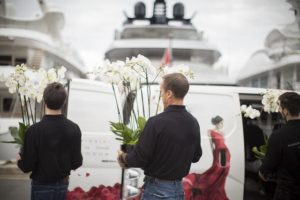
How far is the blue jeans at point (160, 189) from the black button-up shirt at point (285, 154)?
0.85 m

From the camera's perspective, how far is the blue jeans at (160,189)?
2.26 m

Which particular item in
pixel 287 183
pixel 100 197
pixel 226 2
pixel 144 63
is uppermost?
pixel 226 2

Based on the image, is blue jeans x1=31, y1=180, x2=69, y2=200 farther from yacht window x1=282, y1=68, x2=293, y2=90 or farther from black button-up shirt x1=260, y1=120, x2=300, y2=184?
yacht window x1=282, y1=68, x2=293, y2=90

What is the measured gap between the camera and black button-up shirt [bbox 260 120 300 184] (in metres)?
2.68

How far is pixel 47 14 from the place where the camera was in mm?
15016

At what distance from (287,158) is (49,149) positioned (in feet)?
5.71

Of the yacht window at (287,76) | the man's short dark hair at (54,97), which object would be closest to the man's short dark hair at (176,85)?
the man's short dark hair at (54,97)

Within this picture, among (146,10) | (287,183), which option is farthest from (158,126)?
(146,10)

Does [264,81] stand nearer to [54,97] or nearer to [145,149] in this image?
[54,97]

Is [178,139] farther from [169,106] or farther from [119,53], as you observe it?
[119,53]

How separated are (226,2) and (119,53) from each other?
8.23 meters

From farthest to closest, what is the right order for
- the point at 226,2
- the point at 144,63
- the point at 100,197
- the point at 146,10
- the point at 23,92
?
the point at 146,10, the point at 226,2, the point at 100,197, the point at 23,92, the point at 144,63

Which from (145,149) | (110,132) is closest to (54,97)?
(145,149)

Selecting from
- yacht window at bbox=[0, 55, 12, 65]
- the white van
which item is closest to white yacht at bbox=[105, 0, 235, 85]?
yacht window at bbox=[0, 55, 12, 65]
